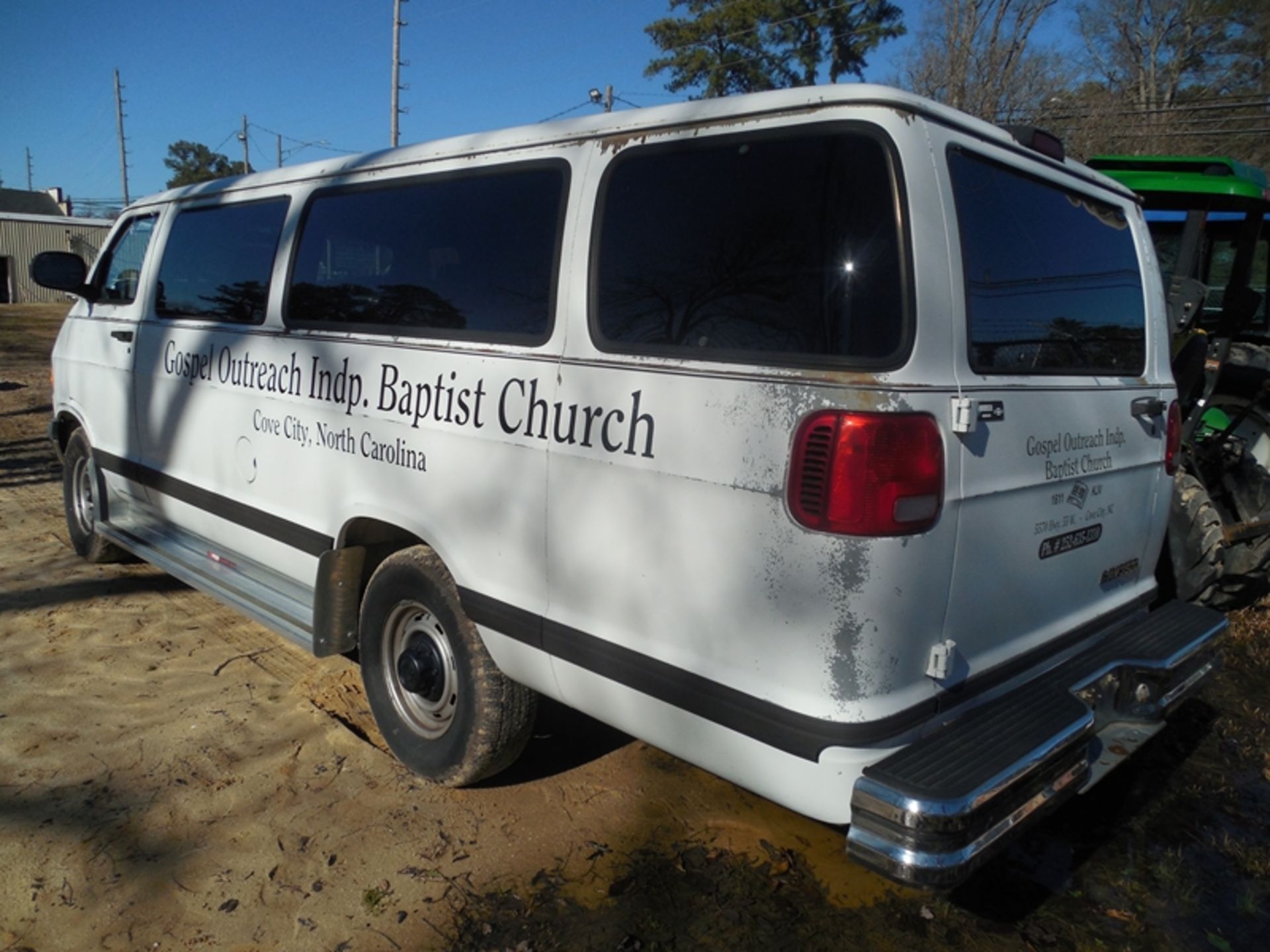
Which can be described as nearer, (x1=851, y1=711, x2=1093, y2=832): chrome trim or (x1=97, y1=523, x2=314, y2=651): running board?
(x1=851, y1=711, x2=1093, y2=832): chrome trim

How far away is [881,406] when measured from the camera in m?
2.07

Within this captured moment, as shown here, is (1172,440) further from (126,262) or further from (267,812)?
(126,262)

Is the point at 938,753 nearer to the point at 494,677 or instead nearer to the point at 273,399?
the point at 494,677

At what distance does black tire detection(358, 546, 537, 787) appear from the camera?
310 centimetres

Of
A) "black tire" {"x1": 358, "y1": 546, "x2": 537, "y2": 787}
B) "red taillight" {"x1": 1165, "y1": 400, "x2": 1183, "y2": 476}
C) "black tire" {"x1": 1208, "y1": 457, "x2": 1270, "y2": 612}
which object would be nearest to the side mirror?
"black tire" {"x1": 358, "y1": 546, "x2": 537, "y2": 787}

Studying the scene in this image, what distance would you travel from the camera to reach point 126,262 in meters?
5.29

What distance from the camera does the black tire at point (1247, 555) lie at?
16.9 feet

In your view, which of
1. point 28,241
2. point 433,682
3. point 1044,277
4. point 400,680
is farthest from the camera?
point 28,241

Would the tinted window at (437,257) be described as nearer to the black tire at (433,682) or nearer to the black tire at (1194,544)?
the black tire at (433,682)

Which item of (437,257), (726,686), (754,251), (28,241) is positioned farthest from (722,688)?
(28,241)

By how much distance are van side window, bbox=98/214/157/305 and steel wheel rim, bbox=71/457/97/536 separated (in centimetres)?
109

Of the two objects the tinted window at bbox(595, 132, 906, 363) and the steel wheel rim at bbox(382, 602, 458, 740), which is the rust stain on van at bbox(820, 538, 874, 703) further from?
the steel wheel rim at bbox(382, 602, 458, 740)

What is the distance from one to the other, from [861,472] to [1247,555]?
433 centimetres

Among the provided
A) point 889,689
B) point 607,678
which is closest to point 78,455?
point 607,678
